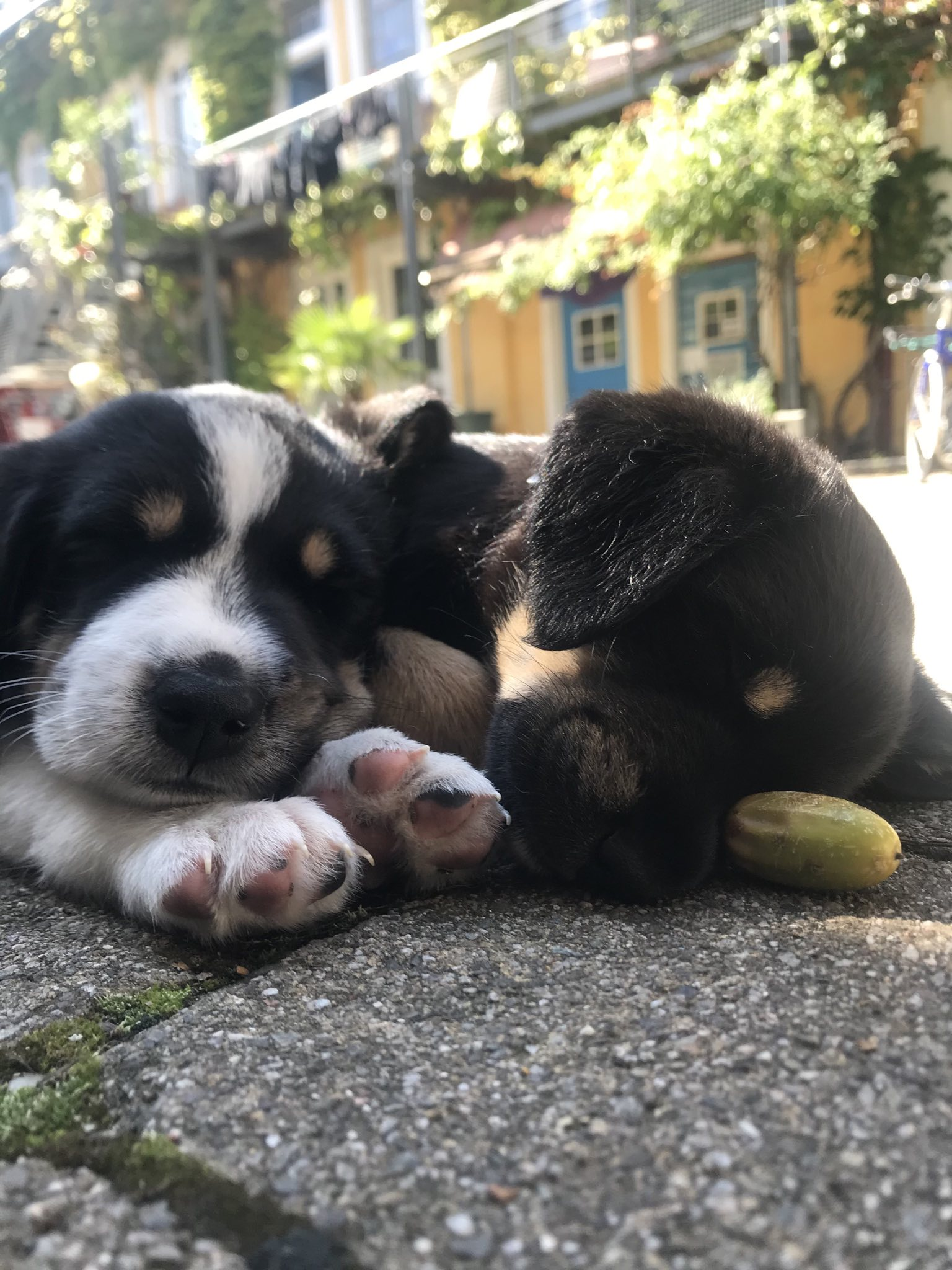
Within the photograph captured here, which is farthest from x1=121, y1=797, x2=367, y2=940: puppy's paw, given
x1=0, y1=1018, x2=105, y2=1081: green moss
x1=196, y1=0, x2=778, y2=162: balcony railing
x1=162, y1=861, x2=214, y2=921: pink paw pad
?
x1=196, y1=0, x2=778, y2=162: balcony railing

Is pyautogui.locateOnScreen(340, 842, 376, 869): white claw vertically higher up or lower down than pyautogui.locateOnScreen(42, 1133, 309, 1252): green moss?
higher up

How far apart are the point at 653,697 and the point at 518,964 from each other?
641mm

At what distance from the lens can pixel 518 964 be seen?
1.51m

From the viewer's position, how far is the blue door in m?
14.8

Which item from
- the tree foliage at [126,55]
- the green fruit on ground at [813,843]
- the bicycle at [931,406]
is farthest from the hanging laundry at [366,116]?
the green fruit on ground at [813,843]

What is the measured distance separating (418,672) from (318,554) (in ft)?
1.21

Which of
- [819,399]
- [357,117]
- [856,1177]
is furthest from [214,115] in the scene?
[856,1177]

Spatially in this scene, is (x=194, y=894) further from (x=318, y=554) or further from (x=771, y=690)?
(x=771, y=690)

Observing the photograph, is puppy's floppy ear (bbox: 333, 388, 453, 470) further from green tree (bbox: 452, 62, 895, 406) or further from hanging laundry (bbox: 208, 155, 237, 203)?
hanging laundry (bbox: 208, 155, 237, 203)

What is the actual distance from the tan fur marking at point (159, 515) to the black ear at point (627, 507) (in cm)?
77

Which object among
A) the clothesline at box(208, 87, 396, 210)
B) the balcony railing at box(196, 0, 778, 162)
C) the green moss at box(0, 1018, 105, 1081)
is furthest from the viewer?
the clothesline at box(208, 87, 396, 210)

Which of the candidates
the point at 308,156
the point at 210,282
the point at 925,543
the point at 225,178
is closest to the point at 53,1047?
the point at 925,543

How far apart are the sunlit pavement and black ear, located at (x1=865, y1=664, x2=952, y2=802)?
28 cm

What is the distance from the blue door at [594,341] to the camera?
14789 mm
